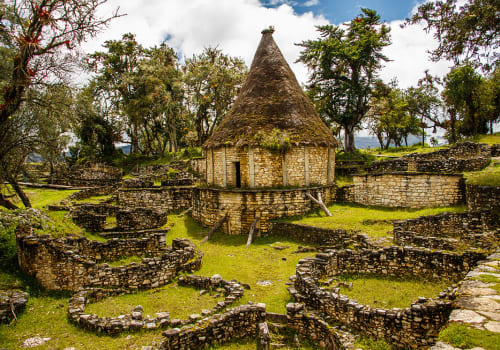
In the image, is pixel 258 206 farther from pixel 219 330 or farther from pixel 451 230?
pixel 219 330

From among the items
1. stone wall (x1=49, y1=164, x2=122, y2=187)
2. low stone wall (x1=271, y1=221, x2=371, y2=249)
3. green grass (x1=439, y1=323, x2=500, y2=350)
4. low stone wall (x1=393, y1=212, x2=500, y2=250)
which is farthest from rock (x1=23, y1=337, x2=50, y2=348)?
stone wall (x1=49, y1=164, x2=122, y2=187)

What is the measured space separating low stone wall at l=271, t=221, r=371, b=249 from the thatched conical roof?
4855mm

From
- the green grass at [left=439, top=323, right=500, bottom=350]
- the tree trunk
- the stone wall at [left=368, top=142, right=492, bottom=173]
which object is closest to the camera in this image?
the green grass at [left=439, top=323, right=500, bottom=350]

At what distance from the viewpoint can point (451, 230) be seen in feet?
36.4

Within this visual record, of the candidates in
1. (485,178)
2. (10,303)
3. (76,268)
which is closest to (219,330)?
(76,268)

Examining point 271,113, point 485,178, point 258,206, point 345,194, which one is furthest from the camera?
point 345,194

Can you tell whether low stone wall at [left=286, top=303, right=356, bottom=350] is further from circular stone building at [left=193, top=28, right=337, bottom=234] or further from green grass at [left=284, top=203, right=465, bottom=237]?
circular stone building at [left=193, top=28, right=337, bottom=234]

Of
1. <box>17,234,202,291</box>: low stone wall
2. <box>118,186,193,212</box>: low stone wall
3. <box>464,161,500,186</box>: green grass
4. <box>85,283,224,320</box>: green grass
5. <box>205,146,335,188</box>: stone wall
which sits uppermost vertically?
<box>205,146,335,188</box>: stone wall

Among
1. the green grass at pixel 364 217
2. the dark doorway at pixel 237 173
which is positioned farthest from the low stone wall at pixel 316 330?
the dark doorway at pixel 237 173

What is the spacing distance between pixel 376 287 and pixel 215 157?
1263cm

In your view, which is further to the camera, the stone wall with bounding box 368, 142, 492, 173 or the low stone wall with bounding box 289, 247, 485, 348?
the stone wall with bounding box 368, 142, 492, 173

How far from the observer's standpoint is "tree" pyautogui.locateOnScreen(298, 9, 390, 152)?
87.4 feet

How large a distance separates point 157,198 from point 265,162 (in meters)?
9.49

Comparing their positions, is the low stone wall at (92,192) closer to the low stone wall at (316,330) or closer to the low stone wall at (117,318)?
the low stone wall at (117,318)
